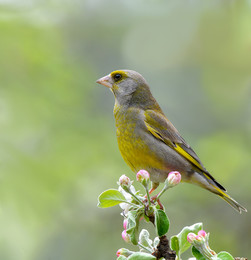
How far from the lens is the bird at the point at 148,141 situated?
3.04 metres

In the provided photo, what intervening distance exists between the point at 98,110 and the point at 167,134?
1000 mm

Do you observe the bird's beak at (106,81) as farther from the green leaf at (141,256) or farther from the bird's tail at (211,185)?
the green leaf at (141,256)

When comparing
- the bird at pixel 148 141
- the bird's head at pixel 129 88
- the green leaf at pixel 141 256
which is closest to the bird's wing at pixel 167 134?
the bird at pixel 148 141

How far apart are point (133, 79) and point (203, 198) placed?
1.43 meters

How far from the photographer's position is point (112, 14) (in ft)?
15.6

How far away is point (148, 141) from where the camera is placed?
316 centimetres

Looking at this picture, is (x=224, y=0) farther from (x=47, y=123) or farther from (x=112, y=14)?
(x=47, y=123)

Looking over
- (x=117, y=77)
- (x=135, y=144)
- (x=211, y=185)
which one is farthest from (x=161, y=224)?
(x=117, y=77)

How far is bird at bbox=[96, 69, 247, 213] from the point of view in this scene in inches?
119

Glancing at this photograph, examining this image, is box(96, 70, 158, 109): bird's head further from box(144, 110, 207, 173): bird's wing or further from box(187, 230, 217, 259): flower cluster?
box(187, 230, 217, 259): flower cluster

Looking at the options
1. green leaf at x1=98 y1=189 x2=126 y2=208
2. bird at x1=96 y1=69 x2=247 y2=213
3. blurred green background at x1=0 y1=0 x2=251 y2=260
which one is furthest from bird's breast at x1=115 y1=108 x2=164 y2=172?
green leaf at x1=98 y1=189 x2=126 y2=208

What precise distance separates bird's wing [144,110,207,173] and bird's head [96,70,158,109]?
121mm

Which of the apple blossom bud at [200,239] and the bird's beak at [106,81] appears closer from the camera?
the apple blossom bud at [200,239]

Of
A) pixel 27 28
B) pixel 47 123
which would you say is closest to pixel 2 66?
pixel 27 28
